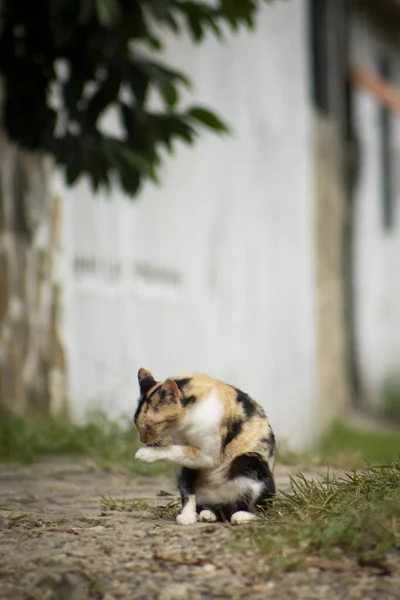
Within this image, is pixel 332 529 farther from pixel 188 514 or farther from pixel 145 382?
pixel 145 382

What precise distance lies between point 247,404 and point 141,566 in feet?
2.37

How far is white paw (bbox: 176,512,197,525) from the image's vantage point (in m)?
3.31

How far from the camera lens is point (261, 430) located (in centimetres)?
336

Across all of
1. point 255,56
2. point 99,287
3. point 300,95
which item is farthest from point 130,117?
point 300,95

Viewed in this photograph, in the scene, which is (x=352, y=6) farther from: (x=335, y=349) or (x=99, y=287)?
(x=99, y=287)

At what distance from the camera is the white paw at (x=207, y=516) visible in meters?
3.38

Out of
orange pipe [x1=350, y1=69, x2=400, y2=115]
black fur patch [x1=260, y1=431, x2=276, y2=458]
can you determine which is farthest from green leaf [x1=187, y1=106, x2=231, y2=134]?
orange pipe [x1=350, y1=69, x2=400, y2=115]

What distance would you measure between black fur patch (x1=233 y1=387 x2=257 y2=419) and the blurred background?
5.20 ft

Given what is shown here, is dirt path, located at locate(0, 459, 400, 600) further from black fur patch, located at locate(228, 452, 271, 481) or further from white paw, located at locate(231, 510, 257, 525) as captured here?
black fur patch, located at locate(228, 452, 271, 481)

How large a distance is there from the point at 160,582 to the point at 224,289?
6078 mm

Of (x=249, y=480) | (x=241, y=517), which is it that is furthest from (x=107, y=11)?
(x=241, y=517)

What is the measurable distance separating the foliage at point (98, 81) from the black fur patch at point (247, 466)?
70.0 inches

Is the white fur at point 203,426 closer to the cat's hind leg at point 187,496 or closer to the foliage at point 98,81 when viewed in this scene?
the cat's hind leg at point 187,496

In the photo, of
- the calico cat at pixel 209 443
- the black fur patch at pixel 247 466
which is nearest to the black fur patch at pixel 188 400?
the calico cat at pixel 209 443
